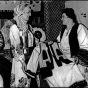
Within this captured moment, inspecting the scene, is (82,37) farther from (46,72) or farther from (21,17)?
(21,17)

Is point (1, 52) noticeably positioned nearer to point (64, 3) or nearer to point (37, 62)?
point (37, 62)

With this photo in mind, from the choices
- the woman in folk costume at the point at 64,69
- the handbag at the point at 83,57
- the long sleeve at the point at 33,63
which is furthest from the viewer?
the long sleeve at the point at 33,63

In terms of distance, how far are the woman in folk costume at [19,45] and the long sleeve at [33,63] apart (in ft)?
0.25

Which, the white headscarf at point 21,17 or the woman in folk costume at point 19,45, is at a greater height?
the white headscarf at point 21,17

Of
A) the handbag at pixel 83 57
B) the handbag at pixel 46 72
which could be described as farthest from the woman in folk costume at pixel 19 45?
the handbag at pixel 83 57

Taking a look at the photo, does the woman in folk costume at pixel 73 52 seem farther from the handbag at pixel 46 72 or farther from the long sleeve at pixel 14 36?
the long sleeve at pixel 14 36

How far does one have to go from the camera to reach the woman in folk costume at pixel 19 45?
261cm

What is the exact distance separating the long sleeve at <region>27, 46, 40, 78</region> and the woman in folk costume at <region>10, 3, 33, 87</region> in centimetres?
8

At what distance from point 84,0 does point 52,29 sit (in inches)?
27.9

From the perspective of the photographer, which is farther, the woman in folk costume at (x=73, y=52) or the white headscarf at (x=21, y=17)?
the white headscarf at (x=21, y=17)

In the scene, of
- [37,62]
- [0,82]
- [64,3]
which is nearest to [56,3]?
[64,3]

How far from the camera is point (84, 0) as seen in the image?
10.1ft

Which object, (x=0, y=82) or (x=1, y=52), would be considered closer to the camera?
(x=0, y=82)

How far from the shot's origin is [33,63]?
8.57 feet
